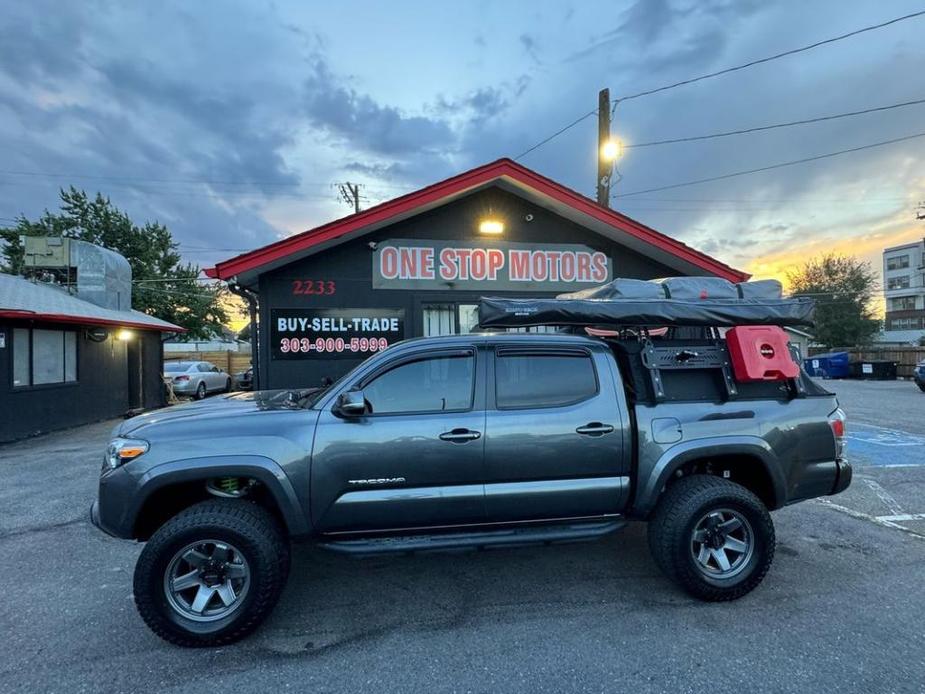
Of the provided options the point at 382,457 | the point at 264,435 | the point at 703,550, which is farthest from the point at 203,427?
the point at 703,550

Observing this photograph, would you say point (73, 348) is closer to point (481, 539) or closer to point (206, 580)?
point (206, 580)

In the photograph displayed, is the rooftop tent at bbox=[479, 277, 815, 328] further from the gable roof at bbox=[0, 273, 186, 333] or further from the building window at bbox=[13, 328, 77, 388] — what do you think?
the building window at bbox=[13, 328, 77, 388]

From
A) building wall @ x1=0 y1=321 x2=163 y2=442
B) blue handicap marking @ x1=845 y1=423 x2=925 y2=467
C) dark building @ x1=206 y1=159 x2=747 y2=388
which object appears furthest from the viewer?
building wall @ x1=0 y1=321 x2=163 y2=442

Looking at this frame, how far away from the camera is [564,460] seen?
3.26 metres

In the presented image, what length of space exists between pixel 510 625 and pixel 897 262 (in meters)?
85.5

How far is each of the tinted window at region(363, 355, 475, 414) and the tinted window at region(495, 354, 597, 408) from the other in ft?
0.79

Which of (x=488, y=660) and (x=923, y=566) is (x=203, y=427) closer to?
(x=488, y=660)

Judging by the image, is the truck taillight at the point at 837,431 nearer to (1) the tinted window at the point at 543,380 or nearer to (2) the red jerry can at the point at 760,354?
(2) the red jerry can at the point at 760,354

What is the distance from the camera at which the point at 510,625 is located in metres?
2.98

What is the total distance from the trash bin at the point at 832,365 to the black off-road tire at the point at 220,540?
29.6 m

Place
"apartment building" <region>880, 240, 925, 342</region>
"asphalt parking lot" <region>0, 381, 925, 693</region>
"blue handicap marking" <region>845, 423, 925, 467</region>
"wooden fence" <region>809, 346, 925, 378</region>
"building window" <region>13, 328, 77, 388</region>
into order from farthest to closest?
"apartment building" <region>880, 240, 925, 342</region> → "wooden fence" <region>809, 346, 925, 378</region> → "building window" <region>13, 328, 77, 388</region> → "blue handicap marking" <region>845, 423, 925, 467</region> → "asphalt parking lot" <region>0, 381, 925, 693</region>

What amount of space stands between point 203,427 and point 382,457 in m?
1.16

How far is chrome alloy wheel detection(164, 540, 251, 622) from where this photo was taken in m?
2.87

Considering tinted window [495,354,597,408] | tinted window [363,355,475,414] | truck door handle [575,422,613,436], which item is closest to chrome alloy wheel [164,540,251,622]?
tinted window [363,355,475,414]
